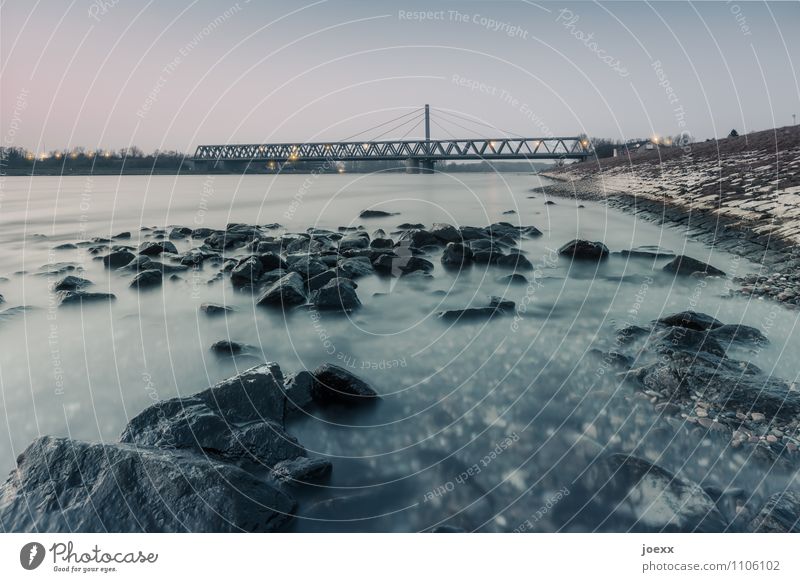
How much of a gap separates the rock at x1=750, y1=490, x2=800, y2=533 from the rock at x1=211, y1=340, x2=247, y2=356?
25.0 feet

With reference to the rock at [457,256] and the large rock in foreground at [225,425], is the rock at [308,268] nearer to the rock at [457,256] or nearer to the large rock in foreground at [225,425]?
the rock at [457,256]

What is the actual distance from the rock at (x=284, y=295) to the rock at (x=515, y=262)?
272 inches

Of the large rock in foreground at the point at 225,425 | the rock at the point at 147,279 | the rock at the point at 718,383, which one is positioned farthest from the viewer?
the rock at the point at 147,279

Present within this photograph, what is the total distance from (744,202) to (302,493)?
2009 cm

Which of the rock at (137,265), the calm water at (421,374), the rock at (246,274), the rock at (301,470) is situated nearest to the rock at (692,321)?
the calm water at (421,374)

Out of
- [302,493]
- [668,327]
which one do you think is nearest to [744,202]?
[668,327]

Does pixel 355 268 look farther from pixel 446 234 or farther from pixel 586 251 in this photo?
pixel 586 251

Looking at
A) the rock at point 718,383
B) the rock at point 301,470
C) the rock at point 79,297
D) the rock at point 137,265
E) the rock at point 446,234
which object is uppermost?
the rock at point 446,234

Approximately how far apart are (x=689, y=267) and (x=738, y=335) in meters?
5.75

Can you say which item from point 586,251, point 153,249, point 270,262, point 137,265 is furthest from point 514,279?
point 153,249

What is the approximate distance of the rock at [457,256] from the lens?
15.3 meters

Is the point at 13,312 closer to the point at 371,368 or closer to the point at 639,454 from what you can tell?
the point at 371,368

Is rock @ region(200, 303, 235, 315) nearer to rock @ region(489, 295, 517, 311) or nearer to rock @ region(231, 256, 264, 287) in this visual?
rock @ region(231, 256, 264, 287)

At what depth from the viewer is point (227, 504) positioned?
12.9 ft
